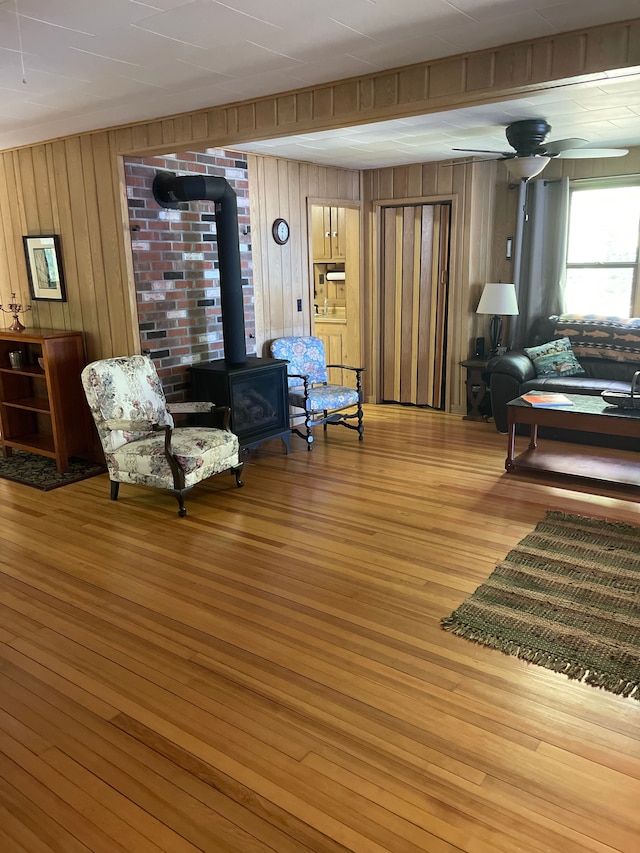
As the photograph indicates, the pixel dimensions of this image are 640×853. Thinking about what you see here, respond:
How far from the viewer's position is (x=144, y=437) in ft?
14.4

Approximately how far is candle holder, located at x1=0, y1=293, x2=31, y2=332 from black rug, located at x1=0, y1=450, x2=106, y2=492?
1.06 m

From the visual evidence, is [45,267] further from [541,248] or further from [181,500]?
[541,248]

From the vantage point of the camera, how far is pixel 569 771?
1.99 m

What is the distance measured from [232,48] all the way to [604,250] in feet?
14.2

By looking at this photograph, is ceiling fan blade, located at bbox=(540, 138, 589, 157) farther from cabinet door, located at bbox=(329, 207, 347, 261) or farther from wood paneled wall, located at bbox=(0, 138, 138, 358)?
wood paneled wall, located at bbox=(0, 138, 138, 358)

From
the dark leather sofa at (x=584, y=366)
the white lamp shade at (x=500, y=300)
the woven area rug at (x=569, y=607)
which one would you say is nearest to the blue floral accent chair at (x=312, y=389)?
the dark leather sofa at (x=584, y=366)

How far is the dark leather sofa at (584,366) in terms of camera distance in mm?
5371

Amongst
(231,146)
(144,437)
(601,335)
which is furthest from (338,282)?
(144,437)

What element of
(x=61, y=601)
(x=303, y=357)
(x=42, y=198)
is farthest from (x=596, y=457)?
(x=42, y=198)

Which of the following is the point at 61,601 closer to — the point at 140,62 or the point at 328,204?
the point at 140,62

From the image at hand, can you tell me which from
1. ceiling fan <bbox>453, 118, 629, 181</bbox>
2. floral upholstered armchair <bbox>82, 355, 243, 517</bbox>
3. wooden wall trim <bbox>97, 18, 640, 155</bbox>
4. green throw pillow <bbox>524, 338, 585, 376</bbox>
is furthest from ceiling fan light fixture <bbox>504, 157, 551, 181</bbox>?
floral upholstered armchair <bbox>82, 355, 243, 517</bbox>

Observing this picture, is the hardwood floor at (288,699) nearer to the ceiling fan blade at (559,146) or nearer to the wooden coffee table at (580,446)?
the wooden coffee table at (580,446)

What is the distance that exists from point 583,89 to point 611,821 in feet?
11.7

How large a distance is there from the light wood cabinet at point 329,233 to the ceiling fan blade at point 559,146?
278 centimetres
